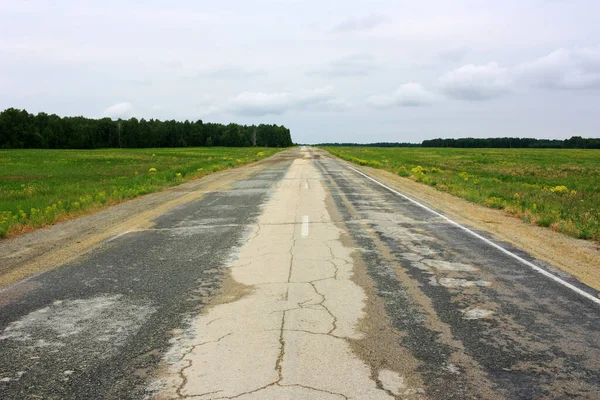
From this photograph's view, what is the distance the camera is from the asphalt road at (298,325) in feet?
11.0

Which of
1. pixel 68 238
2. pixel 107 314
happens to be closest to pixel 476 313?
pixel 107 314

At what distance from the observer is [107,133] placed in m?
123

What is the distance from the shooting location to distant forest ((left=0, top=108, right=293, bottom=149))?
95.9m

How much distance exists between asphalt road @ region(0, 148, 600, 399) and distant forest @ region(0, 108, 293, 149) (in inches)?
4110

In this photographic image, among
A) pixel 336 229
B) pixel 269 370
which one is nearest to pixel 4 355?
pixel 269 370

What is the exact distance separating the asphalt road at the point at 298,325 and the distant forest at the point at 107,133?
104396 millimetres

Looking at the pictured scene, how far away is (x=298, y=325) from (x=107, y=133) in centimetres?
13058

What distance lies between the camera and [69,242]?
8.79 m

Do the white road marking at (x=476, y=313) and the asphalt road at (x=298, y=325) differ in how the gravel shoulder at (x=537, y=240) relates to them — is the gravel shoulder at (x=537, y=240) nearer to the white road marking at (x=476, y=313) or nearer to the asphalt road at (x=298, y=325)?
the asphalt road at (x=298, y=325)

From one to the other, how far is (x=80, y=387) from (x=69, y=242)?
622cm

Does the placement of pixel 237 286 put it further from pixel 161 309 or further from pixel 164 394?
pixel 164 394

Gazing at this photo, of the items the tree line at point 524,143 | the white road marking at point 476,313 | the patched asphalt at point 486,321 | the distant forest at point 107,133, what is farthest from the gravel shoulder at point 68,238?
the tree line at point 524,143

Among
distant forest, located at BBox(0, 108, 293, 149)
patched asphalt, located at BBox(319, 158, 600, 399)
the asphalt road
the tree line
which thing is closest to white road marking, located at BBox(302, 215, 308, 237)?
the asphalt road

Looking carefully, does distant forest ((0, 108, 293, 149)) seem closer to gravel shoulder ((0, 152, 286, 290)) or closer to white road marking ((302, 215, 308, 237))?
gravel shoulder ((0, 152, 286, 290))
